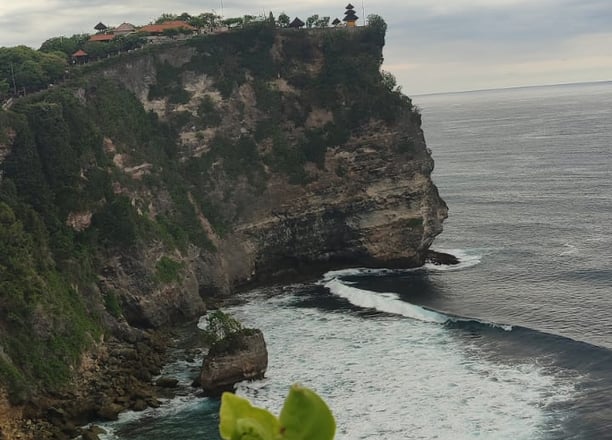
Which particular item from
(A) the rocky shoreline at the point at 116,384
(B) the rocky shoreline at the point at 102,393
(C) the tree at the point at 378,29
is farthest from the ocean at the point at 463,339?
(C) the tree at the point at 378,29

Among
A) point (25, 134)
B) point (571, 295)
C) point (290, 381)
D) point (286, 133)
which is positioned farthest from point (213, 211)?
point (571, 295)

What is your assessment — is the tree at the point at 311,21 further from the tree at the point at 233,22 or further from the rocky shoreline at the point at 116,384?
the rocky shoreline at the point at 116,384

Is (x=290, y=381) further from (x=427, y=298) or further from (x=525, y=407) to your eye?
(x=427, y=298)

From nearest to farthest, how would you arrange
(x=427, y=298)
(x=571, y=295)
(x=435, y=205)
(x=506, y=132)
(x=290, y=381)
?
(x=290, y=381) → (x=571, y=295) → (x=427, y=298) → (x=435, y=205) → (x=506, y=132)

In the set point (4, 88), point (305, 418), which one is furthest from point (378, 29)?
A: point (305, 418)

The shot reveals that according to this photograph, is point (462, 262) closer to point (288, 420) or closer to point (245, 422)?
point (288, 420)

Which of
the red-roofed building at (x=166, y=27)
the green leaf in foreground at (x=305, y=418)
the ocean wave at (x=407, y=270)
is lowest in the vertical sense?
the ocean wave at (x=407, y=270)
